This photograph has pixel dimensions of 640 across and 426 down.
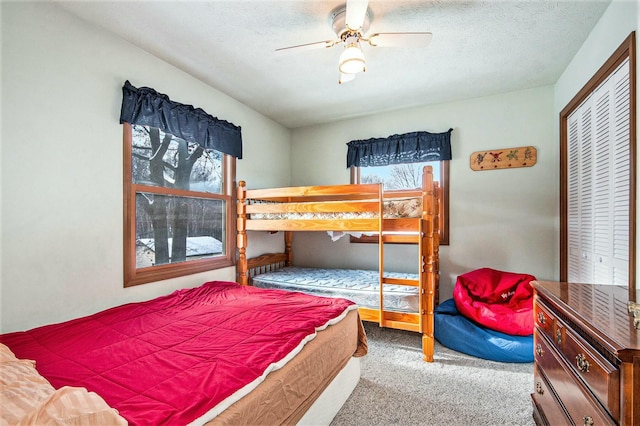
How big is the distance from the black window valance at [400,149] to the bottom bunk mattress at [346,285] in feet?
4.91

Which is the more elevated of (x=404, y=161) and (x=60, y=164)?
(x=404, y=161)

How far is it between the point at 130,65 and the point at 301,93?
1.66 meters

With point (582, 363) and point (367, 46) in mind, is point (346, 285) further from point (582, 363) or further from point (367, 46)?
point (367, 46)

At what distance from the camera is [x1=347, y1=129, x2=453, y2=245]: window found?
11.7ft

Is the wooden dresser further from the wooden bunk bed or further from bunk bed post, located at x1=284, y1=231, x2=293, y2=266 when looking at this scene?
bunk bed post, located at x1=284, y1=231, x2=293, y2=266

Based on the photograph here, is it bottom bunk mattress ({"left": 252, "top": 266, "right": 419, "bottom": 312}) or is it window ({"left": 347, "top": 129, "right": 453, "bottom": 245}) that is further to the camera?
window ({"left": 347, "top": 129, "right": 453, "bottom": 245})

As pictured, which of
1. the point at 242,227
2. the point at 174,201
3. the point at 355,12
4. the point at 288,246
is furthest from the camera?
the point at 288,246

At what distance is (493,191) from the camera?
3379 mm

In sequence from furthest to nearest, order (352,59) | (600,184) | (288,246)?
1. (288,246)
2. (600,184)
3. (352,59)

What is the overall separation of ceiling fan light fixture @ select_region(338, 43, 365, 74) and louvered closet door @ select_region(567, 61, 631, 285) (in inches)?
66.2

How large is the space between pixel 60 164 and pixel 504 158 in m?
4.18

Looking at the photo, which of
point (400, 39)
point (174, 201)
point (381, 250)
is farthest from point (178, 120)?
point (381, 250)

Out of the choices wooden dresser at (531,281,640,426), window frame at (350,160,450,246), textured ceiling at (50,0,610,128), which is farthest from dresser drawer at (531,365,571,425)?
textured ceiling at (50,0,610,128)

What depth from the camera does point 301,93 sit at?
3.29 metres
